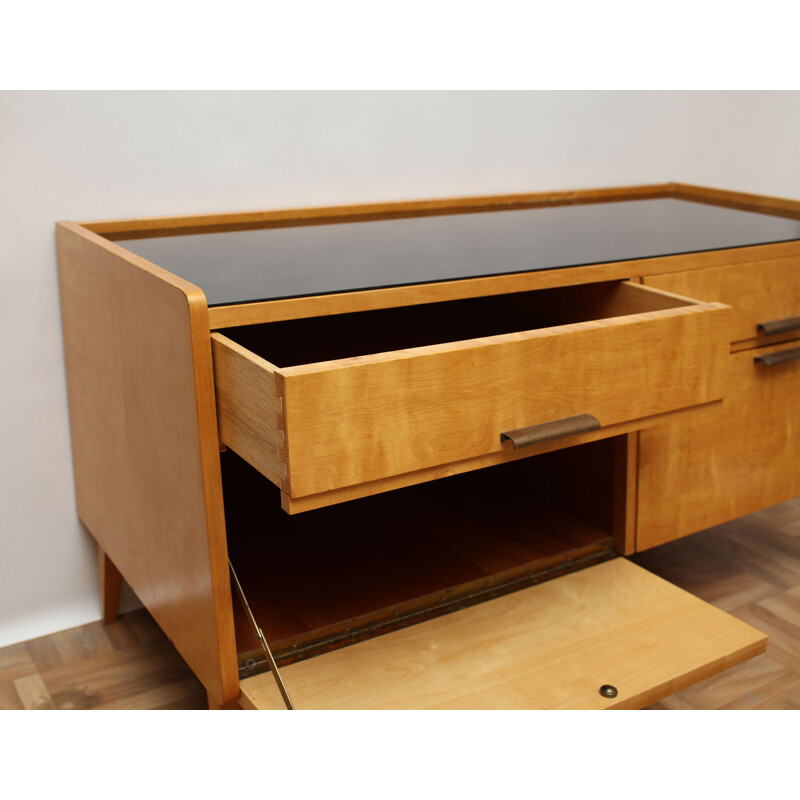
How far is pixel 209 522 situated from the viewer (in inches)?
33.9

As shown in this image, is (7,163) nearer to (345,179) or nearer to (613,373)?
(345,179)

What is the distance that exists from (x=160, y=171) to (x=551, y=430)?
2.23ft

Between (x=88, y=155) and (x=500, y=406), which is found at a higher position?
(x=88, y=155)

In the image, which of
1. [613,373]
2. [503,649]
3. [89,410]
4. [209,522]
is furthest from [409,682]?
[89,410]

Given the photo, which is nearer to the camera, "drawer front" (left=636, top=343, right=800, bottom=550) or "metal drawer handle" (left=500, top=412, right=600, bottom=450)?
"metal drawer handle" (left=500, top=412, right=600, bottom=450)

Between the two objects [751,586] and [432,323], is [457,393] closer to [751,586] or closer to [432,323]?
[432,323]

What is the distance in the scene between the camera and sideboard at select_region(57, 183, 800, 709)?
32.7 inches

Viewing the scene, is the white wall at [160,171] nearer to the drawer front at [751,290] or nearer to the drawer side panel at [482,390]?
the drawer front at [751,290]

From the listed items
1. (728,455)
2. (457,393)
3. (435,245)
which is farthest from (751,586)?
(457,393)

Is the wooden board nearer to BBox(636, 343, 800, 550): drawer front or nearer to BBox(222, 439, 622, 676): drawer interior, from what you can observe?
BBox(222, 439, 622, 676): drawer interior

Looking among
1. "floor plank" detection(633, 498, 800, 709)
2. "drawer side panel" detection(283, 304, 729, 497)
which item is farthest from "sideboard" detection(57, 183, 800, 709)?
"floor plank" detection(633, 498, 800, 709)

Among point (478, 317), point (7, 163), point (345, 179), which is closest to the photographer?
point (7, 163)

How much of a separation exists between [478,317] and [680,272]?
0.28 meters

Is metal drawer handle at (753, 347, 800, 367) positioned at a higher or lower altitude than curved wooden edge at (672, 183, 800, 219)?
lower
